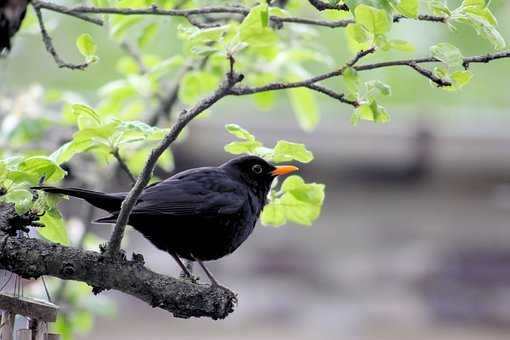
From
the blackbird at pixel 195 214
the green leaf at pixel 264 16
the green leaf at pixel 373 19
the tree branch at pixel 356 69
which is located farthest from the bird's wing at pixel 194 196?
the green leaf at pixel 373 19

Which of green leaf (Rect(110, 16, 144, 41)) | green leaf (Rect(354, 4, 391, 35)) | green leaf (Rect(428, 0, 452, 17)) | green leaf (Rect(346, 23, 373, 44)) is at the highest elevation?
green leaf (Rect(110, 16, 144, 41))

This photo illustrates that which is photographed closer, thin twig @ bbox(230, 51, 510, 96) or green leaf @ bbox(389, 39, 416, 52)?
thin twig @ bbox(230, 51, 510, 96)

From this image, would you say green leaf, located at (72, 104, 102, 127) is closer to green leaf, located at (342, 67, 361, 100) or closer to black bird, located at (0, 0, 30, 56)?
black bird, located at (0, 0, 30, 56)

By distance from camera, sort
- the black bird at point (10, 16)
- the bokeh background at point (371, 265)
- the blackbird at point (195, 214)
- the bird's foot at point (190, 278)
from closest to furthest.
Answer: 1. the black bird at point (10, 16)
2. the bird's foot at point (190, 278)
3. the blackbird at point (195, 214)
4. the bokeh background at point (371, 265)

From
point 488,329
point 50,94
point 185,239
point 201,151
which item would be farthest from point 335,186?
point 185,239

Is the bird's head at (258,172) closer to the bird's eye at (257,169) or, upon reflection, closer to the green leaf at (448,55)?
the bird's eye at (257,169)

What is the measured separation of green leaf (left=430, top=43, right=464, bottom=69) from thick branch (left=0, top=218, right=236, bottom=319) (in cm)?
96

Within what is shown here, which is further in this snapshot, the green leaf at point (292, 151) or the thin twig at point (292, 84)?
the green leaf at point (292, 151)

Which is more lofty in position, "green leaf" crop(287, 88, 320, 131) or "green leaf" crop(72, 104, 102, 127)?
"green leaf" crop(287, 88, 320, 131)

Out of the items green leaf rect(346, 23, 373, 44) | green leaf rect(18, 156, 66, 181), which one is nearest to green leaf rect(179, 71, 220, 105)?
green leaf rect(18, 156, 66, 181)

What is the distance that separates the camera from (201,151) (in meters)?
6.74

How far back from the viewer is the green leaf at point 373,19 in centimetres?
244

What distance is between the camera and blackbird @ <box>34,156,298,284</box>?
3.48 metres

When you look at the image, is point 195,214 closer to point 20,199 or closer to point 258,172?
point 258,172
